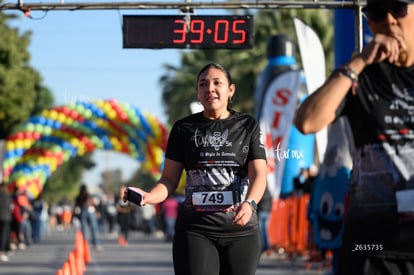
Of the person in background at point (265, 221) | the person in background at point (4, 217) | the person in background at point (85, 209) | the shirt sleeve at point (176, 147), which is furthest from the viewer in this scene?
the person in background at point (85, 209)

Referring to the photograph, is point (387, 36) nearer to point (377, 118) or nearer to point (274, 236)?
point (377, 118)

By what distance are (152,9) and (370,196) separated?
8.21 m

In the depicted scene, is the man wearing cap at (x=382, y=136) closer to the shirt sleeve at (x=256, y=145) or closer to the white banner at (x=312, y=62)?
the shirt sleeve at (x=256, y=145)

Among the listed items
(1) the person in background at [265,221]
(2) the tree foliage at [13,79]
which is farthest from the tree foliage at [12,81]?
(1) the person in background at [265,221]

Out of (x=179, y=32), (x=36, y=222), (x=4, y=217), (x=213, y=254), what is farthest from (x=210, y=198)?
(x=36, y=222)

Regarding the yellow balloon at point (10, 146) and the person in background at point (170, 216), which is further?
the yellow balloon at point (10, 146)

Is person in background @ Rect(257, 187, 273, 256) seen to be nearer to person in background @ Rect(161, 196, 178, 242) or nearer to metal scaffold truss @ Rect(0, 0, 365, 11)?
metal scaffold truss @ Rect(0, 0, 365, 11)

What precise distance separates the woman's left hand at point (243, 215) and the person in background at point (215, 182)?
160 mm

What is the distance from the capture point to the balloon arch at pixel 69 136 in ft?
119

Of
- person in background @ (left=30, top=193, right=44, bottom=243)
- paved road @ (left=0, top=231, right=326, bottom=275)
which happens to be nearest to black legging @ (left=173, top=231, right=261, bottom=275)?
paved road @ (left=0, top=231, right=326, bottom=275)

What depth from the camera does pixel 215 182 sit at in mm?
6094

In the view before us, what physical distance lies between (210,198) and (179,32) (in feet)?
19.2

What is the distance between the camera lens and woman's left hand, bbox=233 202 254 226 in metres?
5.56

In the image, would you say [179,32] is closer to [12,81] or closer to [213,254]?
[213,254]
